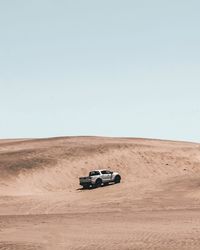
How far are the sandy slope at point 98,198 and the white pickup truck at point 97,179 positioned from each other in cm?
136

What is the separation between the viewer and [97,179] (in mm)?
46500

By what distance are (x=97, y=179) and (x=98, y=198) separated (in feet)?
30.2

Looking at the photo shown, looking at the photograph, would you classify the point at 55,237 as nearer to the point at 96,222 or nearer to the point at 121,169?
the point at 96,222

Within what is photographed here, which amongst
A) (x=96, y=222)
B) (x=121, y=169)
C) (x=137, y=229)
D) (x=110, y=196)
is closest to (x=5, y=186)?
(x=110, y=196)

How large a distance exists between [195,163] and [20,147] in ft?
75.2

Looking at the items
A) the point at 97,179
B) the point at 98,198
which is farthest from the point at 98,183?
the point at 98,198

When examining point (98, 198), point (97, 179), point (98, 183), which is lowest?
point (98, 198)

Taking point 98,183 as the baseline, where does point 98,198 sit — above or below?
below

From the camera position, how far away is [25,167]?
54.0 m

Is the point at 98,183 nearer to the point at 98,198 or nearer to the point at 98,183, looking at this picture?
the point at 98,183

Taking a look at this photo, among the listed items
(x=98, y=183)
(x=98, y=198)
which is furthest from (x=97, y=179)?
(x=98, y=198)

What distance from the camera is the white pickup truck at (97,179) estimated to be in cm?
4616

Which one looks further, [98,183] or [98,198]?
[98,183]

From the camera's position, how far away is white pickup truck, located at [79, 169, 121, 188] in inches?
1817
